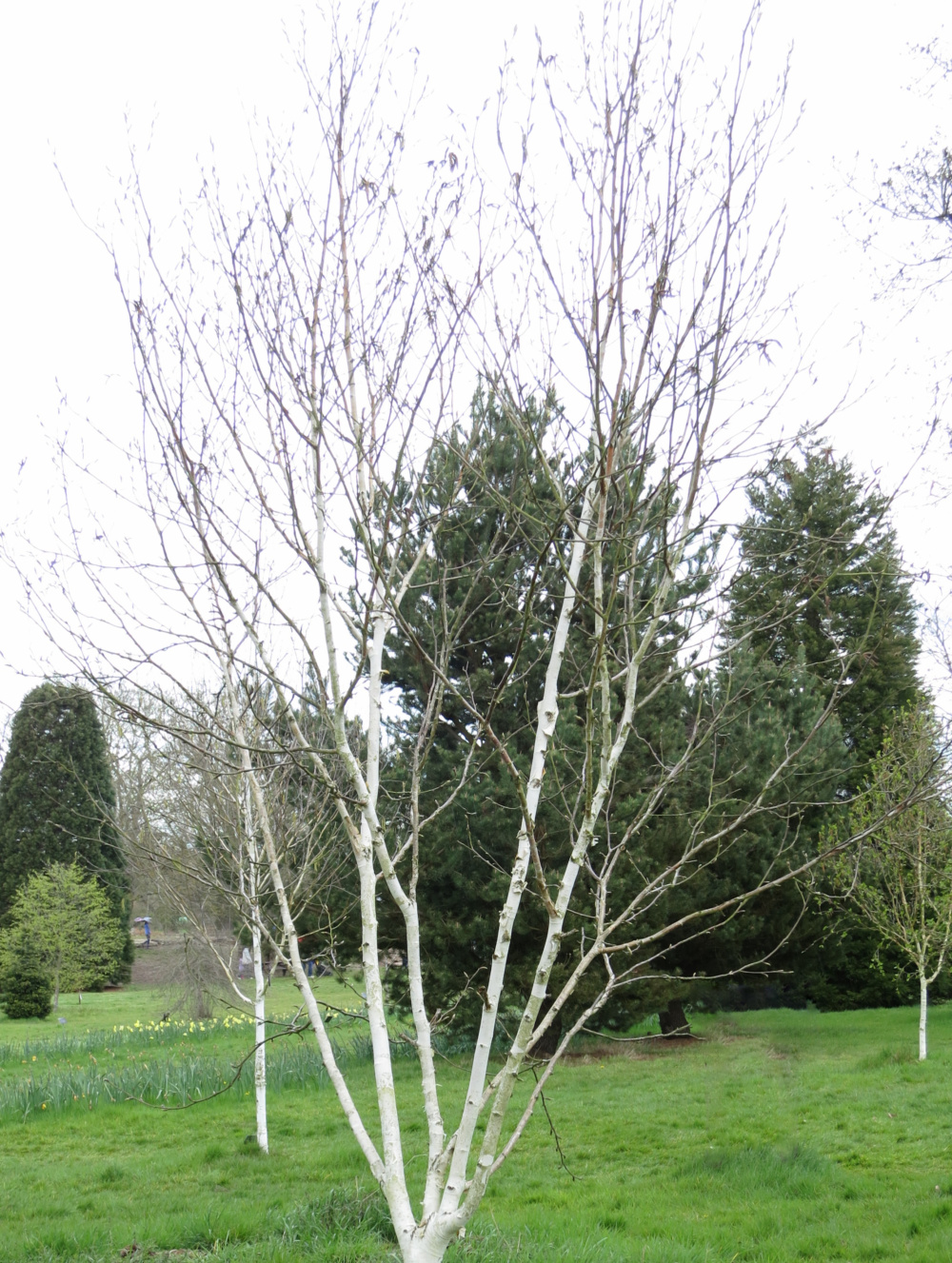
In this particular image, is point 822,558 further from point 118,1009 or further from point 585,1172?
point 118,1009

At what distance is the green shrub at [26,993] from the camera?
16.7m

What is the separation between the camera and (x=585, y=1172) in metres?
5.98

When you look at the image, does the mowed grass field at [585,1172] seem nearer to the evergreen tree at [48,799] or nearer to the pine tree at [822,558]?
the pine tree at [822,558]

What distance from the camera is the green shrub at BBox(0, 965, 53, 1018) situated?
54.9 ft

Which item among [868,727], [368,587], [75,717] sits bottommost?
[368,587]

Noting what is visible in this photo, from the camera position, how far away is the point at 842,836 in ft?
37.9

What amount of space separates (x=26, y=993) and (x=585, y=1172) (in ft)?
46.4

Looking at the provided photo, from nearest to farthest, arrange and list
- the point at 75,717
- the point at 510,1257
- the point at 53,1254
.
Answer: the point at 510,1257 < the point at 53,1254 < the point at 75,717

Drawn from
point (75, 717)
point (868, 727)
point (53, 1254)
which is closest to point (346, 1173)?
point (53, 1254)

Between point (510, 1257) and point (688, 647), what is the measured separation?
2.62 metres

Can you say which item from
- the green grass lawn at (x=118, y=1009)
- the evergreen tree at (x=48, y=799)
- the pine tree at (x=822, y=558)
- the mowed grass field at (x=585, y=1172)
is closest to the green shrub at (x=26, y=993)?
the green grass lawn at (x=118, y=1009)

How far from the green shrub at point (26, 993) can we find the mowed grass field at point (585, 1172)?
276 inches

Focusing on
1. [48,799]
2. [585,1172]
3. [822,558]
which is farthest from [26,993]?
[822,558]

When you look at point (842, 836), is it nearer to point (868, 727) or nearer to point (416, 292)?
point (868, 727)
